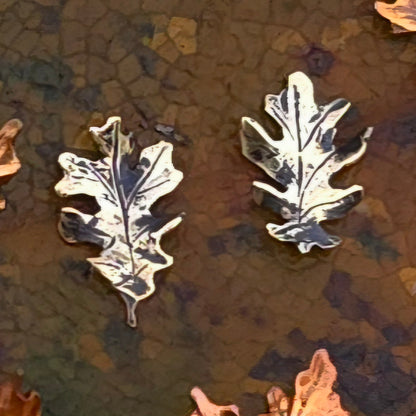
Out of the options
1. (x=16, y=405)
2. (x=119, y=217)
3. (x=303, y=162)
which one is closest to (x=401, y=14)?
(x=303, y=162)

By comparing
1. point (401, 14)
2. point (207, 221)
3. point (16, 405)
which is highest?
point (401, 14)

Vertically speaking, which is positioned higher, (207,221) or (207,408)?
(207,221)

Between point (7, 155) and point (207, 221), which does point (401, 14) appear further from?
point (7, 155)

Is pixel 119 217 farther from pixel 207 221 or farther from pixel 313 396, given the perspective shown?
pixel 313 396

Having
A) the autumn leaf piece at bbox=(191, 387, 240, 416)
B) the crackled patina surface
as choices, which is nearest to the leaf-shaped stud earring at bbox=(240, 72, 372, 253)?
the crackled patina surface

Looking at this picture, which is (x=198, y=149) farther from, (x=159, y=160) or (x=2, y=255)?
(x=2, y=255)
